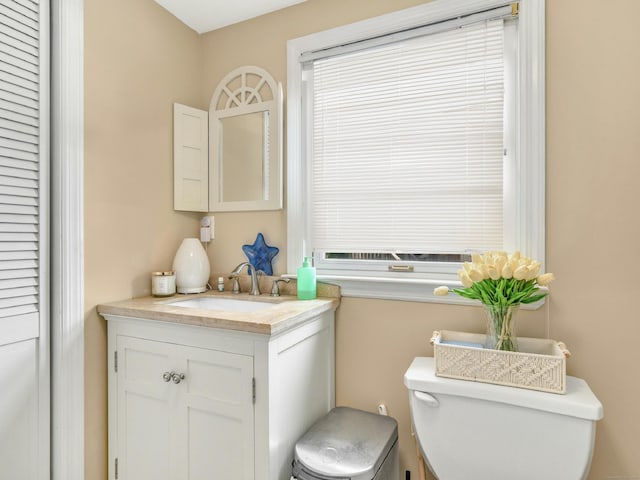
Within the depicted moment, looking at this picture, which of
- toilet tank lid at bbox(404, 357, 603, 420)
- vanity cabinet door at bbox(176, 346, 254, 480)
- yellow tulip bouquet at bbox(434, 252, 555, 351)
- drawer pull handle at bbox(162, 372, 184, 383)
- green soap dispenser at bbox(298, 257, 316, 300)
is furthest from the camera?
green soap dispenser at bbox(298, 257, 316, 300)

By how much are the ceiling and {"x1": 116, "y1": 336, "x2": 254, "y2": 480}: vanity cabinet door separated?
1.58m

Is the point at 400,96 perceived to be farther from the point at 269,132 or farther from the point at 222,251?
the point at 222,251

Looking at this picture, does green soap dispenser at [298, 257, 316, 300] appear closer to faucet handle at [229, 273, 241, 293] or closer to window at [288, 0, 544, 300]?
window at [288, 0, 544, 300]

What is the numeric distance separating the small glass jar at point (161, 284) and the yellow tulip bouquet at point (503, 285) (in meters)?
1.23

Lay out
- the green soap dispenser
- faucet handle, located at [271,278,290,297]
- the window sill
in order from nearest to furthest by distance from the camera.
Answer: the window sill → the green soap dispenser → faucet handle, located at [271,278,290,297]

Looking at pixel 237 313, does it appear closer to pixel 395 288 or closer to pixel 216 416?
pixel 216 416

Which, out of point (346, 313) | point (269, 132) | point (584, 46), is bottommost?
point (346, 313)

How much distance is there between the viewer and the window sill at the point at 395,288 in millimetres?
1416

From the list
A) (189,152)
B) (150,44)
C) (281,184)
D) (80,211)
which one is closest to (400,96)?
(281,184)

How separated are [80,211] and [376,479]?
57.7 inches

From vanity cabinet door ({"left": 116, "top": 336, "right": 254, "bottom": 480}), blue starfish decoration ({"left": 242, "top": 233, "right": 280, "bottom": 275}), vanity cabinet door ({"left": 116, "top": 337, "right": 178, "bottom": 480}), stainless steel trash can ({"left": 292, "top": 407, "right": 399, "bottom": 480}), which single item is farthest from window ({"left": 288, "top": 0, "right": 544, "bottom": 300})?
vanity cabinet door ({"left": 116, "top": 337, "right": 178, "bottom": 480})

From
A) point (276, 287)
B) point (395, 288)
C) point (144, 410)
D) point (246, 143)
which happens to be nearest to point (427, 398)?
point (395, 288)

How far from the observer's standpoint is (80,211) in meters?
1.42

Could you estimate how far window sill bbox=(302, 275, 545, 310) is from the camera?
1.42 meters
